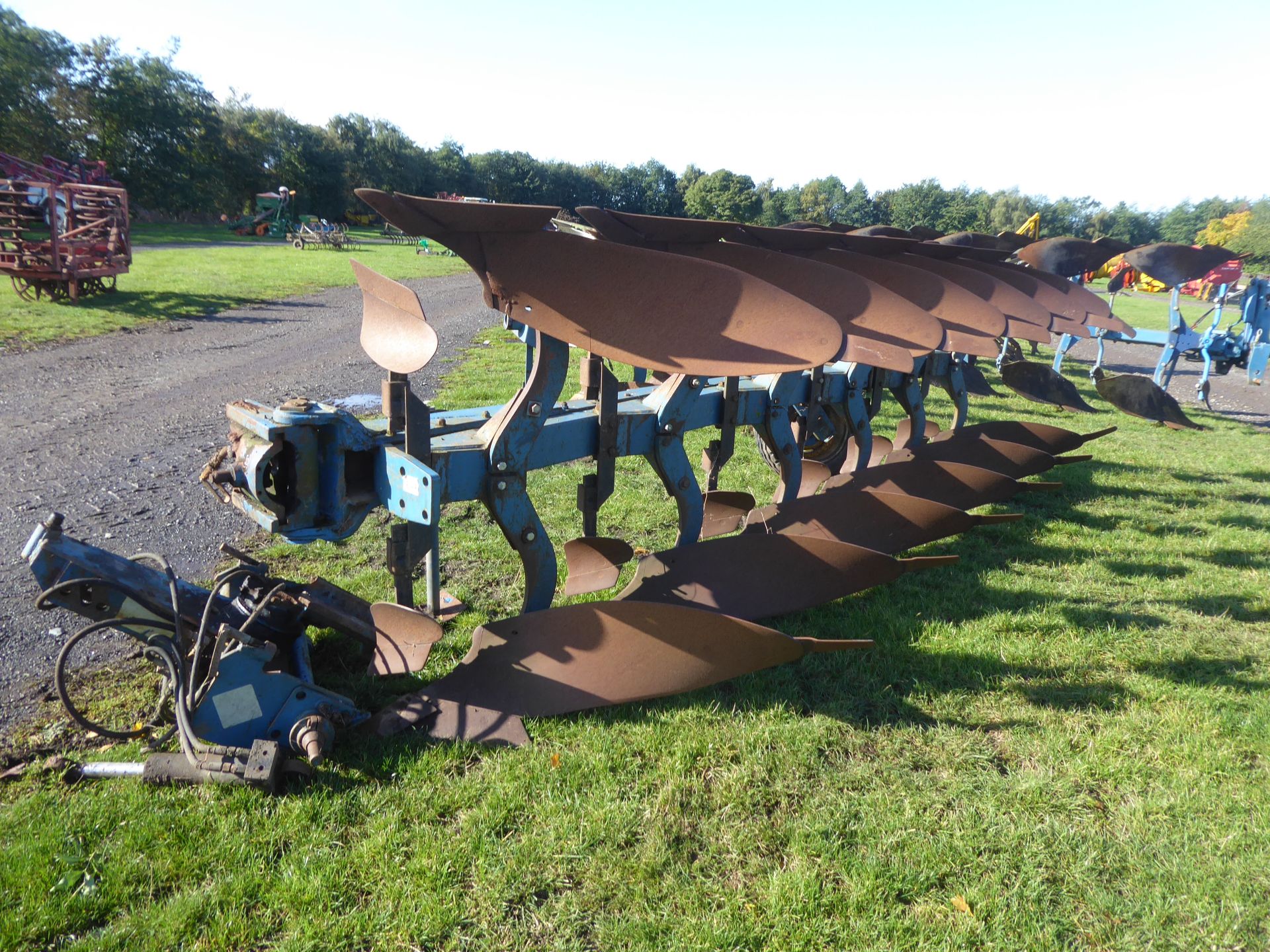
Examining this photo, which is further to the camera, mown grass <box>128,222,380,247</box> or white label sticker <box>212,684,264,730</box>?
mown grass <box>128,222,380,247</box>

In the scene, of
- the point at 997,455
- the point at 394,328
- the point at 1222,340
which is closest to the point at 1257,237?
the point at 1222,340

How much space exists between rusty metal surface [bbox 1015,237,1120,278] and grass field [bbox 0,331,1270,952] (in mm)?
5031

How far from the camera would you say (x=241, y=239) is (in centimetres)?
2875

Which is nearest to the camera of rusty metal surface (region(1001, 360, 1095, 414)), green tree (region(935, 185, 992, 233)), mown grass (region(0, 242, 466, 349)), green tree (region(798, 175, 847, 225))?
rusty metal surface (region(1001, 360, 1095, 414))

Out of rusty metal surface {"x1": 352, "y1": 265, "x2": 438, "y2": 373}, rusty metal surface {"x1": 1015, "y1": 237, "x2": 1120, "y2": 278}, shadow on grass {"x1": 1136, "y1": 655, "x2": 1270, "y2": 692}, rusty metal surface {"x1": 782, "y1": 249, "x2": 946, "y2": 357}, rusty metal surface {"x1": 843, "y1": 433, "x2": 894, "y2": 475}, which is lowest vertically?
shadow on grass {"x1": 1136, "y1": 655, "x2": 1270, "y2": 692}

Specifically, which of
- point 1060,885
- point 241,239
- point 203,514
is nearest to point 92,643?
point 203,514

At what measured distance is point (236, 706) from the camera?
222 centimetres

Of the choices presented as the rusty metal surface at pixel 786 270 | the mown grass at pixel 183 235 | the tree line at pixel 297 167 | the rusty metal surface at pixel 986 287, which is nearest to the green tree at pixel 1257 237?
the tree line at pixel 297 167

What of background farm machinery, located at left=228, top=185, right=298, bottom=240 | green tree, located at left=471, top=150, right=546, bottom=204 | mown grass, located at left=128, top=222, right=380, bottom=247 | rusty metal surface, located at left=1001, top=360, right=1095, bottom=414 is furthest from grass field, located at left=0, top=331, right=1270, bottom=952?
green tree, located at left=471, top=150, right=546, bottom=204

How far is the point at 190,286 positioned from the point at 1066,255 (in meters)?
14.5

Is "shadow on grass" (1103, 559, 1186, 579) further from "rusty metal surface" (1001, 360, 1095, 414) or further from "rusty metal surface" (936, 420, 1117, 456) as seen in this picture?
"rusty metal surface" (1001, 360, 1095, 414)

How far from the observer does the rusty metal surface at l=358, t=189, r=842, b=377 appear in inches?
82.9

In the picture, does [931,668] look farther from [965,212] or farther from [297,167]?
[297,167]

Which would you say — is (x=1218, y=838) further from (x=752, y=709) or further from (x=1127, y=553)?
(x=1127, y=553)
